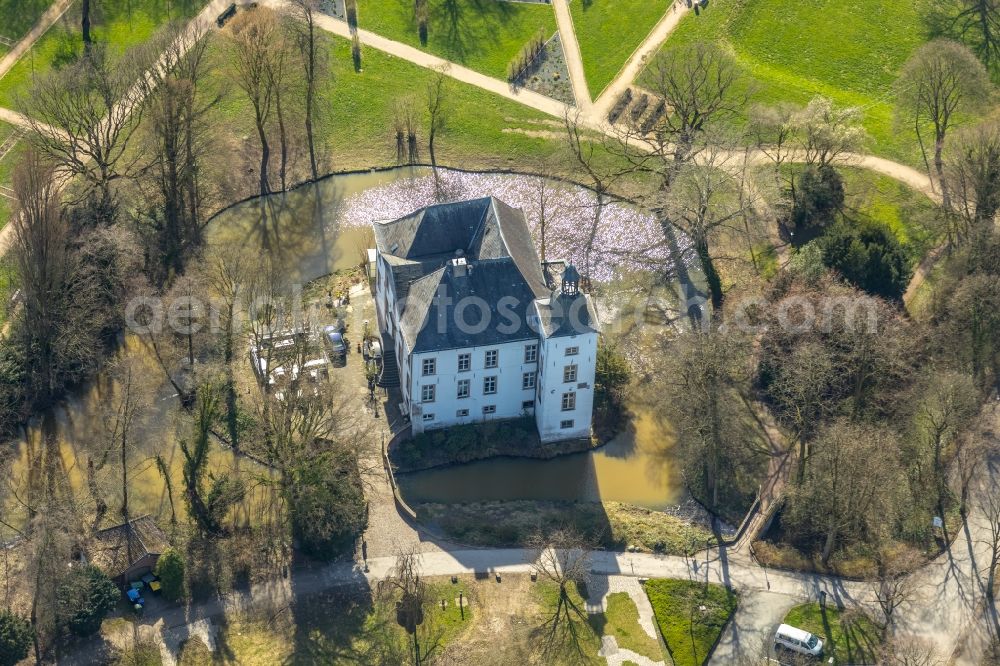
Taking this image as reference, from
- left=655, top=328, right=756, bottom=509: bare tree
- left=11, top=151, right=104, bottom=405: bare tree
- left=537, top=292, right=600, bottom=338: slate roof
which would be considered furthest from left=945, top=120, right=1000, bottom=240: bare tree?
left=11, top=151, right=104, bottom=405: bare tree

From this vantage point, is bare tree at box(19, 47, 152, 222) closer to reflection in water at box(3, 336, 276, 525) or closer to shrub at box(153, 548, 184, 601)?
reflection in water at box(3, 336, 276, 525)

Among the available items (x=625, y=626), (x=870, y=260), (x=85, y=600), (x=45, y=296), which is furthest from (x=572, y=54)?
(x=85, y=600)

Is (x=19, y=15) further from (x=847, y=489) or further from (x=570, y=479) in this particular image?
(x=847, y=489)

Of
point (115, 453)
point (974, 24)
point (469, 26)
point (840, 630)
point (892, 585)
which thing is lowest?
point (840, 630)

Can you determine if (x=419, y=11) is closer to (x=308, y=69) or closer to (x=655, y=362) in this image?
(x=308, y=69)

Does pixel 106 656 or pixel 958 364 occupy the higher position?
pixel 958 364

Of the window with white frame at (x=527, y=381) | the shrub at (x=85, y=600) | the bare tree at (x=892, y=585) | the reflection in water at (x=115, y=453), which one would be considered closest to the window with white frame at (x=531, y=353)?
the window with white frame at (x=527, y=381)

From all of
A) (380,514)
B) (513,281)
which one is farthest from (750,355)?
(380,514)
